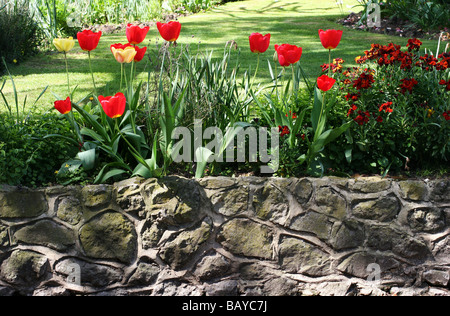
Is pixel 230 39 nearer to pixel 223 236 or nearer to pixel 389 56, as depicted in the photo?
pixel 389 56

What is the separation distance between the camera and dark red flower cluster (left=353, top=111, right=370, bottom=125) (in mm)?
3354

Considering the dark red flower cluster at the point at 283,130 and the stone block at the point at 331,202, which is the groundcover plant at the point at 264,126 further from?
the stone block at the point at 331,202

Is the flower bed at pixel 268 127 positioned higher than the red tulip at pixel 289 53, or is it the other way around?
the red tulip at pixel 289 53

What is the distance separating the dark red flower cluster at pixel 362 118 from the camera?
335cm

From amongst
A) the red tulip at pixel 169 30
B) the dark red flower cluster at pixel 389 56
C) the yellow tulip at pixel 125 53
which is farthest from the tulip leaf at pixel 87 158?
the dark red flower cluster at pixel 389 56

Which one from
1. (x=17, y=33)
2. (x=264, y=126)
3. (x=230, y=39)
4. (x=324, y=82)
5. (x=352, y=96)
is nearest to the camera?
(x=324, y=82)

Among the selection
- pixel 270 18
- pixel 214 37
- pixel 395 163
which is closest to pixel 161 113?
pixel 395 163

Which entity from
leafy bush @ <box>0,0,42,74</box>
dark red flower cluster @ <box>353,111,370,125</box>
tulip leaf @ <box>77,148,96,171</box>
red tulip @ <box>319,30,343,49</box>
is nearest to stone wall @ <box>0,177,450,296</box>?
tulip leaf @ <box>77,148,96,171</box>

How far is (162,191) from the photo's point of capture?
3.26 meters

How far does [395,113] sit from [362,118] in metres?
0.31

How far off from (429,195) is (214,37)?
4.51m

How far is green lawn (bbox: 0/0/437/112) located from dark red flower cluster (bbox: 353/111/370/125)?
51.1 inches

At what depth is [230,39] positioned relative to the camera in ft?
22.7

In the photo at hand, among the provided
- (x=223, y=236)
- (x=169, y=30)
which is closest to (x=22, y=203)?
(x=223, y=236)
